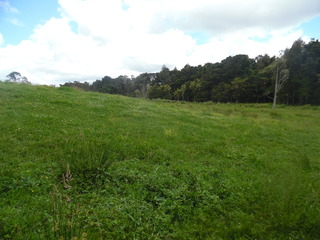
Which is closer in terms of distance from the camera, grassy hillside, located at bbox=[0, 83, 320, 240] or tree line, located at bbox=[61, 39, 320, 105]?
grassy hillside, located at bbox=[0, 83, 320, 240]

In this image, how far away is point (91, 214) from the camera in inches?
150

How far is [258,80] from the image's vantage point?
56.7 m

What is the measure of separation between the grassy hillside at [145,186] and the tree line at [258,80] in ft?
127

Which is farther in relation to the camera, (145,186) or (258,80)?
(258,80)

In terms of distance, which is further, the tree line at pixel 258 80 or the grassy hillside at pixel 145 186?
the tree line at pixel 258 80

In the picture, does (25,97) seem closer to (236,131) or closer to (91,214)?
(91,214)

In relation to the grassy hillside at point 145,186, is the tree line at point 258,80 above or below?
above

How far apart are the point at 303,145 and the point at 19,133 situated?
551 inches

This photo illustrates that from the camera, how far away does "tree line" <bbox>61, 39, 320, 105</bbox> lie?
4775cm

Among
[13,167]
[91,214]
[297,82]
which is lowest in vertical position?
[91,214]

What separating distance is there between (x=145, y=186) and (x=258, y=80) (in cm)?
6066

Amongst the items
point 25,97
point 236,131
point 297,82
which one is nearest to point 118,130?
point 236,131

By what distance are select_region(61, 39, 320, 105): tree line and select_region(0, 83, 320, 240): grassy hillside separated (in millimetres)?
38836

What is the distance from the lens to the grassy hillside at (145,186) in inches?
143
